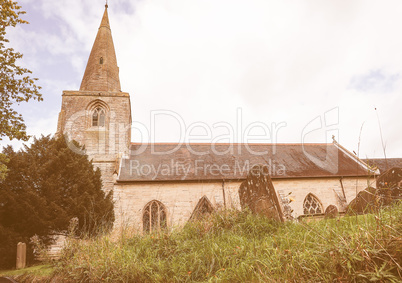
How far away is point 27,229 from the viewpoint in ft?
32.6

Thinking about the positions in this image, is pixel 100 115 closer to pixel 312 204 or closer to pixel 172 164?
pixel 172 164

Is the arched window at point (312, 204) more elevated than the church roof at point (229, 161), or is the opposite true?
the church roof at point (229, 161)

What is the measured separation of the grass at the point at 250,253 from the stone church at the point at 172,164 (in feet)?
25.7

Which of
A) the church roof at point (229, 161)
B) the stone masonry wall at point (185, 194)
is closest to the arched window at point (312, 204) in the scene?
the stone masonry wall at point (185, 194)

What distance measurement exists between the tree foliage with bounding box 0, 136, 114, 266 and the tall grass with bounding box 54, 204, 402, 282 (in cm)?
435

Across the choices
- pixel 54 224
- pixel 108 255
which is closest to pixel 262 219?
pixel 108 255

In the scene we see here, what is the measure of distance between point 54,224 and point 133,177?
5.29 m

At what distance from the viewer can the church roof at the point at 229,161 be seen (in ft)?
51.3

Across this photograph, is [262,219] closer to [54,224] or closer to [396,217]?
[396,217]

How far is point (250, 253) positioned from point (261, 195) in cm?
250

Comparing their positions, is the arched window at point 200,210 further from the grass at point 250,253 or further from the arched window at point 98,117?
the arched window at point 98,117

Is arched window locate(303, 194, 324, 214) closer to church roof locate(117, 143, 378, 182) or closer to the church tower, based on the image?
church roof locate(117, 143, 378, 182)

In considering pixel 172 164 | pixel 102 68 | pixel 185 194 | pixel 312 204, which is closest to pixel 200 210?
pixel 185 194

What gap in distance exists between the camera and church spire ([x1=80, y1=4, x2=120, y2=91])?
1930 cm
